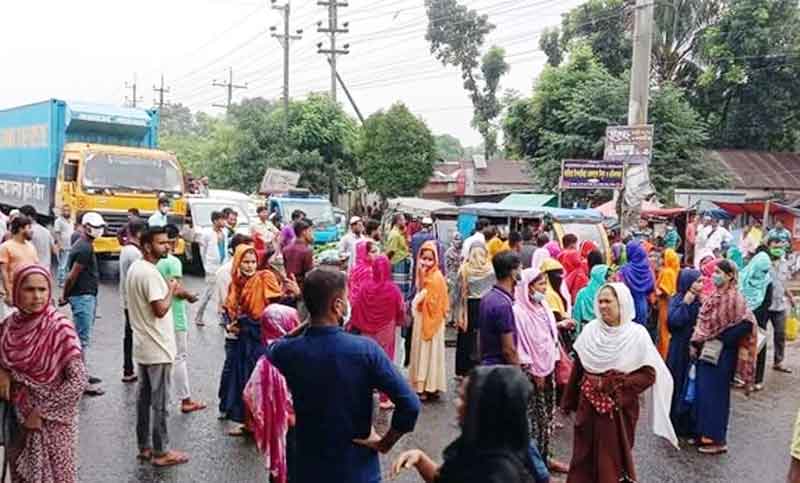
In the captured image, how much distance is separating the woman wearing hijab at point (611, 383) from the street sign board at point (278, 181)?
77.1ft

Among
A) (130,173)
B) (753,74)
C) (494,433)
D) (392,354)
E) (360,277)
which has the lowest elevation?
(392,354)

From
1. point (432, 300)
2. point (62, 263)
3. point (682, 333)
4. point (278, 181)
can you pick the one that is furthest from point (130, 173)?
point (682, 333)

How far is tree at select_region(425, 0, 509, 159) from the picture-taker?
42.6m

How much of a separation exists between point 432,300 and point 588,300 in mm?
1681

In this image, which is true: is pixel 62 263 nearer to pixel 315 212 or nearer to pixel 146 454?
pixel 315 212

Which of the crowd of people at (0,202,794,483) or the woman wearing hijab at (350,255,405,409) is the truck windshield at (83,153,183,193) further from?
the woman wearing hijab at (350,255,405,409)

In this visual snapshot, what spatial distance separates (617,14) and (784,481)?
24.4m

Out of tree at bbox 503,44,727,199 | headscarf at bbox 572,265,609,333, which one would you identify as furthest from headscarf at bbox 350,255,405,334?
tree at bbox 503,44,727,199

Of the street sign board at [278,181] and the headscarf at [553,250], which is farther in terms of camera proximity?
the street sign board at [278,181]

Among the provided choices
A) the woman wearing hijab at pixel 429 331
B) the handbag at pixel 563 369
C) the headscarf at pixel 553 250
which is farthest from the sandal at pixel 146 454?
the headscarf at pixel 553 250

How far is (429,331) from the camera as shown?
26.1ft

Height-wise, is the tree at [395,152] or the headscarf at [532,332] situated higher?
the tree at [395,152]

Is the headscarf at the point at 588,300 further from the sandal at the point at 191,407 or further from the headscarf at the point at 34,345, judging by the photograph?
the headscarf at the point at 34,345

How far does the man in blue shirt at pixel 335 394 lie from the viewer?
310cm
